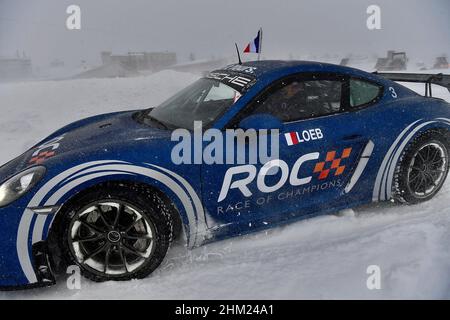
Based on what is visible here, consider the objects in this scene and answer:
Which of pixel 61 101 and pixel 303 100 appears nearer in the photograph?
pixel 303 100

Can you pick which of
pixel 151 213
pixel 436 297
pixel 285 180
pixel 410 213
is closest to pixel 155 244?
pixel 151 213

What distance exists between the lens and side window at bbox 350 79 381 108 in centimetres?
304

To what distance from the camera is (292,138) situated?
2635 millimetres

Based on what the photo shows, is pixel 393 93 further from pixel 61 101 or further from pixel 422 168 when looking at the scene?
pixel 61 101

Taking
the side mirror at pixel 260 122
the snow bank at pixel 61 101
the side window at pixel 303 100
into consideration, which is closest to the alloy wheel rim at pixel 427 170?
the side window at pixel 303 100

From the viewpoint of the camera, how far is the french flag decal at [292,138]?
2.62 meters

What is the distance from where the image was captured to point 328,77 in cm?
301

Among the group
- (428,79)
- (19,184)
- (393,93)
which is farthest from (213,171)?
(428,79)

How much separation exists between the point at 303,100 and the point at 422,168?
4.61 feet

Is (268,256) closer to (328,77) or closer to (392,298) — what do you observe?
(392,298)

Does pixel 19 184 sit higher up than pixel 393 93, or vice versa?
pixel 393 93

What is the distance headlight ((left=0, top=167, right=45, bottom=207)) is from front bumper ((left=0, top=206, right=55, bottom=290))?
0.08 metres

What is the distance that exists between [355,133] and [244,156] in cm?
99

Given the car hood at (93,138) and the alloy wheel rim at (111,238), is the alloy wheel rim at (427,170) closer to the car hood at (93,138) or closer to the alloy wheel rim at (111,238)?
the car hood at (93,138)
